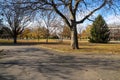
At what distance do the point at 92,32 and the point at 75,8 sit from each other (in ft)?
131

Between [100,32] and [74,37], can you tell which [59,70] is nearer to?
[74,37]

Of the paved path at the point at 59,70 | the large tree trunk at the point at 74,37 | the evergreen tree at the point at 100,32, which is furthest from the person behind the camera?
the evergreen tree at the point at 100,32

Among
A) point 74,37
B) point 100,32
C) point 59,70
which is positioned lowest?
point 59,70

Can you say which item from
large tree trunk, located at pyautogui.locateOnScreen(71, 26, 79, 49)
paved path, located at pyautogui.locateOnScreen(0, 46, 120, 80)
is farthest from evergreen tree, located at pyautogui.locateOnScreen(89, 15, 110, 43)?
paved path, located at pyautogui.locateOnScreen(0, 46, 120, 80)

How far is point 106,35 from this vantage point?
6956cm

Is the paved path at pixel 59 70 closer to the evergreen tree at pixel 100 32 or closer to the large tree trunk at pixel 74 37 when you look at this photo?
the large tree trunk at pixel 74 37

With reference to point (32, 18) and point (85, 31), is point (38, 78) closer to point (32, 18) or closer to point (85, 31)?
point (32, 18)

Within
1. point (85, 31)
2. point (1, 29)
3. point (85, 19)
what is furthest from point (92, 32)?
point (85, 31)

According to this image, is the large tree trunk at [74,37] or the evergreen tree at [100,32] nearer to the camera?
the large tree trunk at [74,37]

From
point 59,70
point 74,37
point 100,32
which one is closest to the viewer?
point 59,70

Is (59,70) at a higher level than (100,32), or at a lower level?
lower

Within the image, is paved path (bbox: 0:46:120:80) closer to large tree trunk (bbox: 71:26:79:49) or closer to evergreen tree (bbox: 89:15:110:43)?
large tree trunk (bbox: 71:26:79:49)

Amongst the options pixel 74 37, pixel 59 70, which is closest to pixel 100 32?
pixel 74 37

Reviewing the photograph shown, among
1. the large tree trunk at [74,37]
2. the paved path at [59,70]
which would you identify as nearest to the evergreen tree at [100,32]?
the large tree trunk at [74,37]
